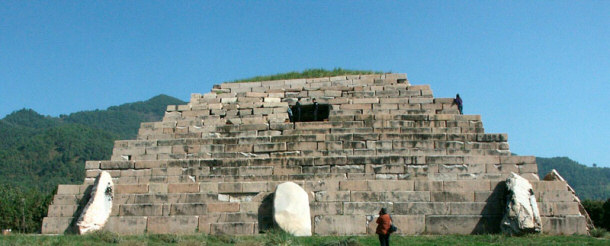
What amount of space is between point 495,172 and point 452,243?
4.55 m

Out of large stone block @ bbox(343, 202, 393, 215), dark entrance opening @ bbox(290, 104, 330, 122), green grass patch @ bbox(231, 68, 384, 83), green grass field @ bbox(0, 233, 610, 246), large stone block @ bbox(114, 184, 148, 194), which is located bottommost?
green grass field @ bbox(0, 233, 610, 246)

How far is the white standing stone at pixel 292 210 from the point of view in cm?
1313

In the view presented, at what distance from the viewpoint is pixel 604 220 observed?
32656 mm

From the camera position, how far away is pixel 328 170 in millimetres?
15828

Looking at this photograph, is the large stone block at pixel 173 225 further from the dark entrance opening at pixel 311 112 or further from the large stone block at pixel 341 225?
the dark entrance opening at pixel 311 112

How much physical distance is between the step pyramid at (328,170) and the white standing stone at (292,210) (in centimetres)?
50

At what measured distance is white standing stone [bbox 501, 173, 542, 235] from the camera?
1257 cm

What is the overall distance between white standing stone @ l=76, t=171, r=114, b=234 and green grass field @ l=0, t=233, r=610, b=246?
1.75 m

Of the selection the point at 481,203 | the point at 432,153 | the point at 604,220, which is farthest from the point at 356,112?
the point at 604,220

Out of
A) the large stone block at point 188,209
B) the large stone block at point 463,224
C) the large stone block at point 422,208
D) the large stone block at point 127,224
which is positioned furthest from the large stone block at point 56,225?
the large stone block at point 463,224

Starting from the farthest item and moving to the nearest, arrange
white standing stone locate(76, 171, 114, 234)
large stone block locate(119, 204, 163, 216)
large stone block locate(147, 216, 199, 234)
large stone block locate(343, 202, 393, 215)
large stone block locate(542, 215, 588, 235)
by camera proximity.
Result: large stone block locate(119, 204, 163, 216), white standing stone locate(76, 171, 114, 234), large stone block locate(147, 216, 199, 234), large stone block locate(343, 202, 393, 215), large stone block locate(542, 215, 588, 235)

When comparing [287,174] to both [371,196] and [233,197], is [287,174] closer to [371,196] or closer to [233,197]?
[233,197]

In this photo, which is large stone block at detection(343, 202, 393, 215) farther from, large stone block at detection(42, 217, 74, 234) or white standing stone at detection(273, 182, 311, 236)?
large stone block at detection(42, 217, 74, 234)

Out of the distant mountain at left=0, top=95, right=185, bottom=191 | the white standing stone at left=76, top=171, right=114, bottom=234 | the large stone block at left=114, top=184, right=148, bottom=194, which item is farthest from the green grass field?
the distant mountain at left=0, top=95, right=185, bottom=191
